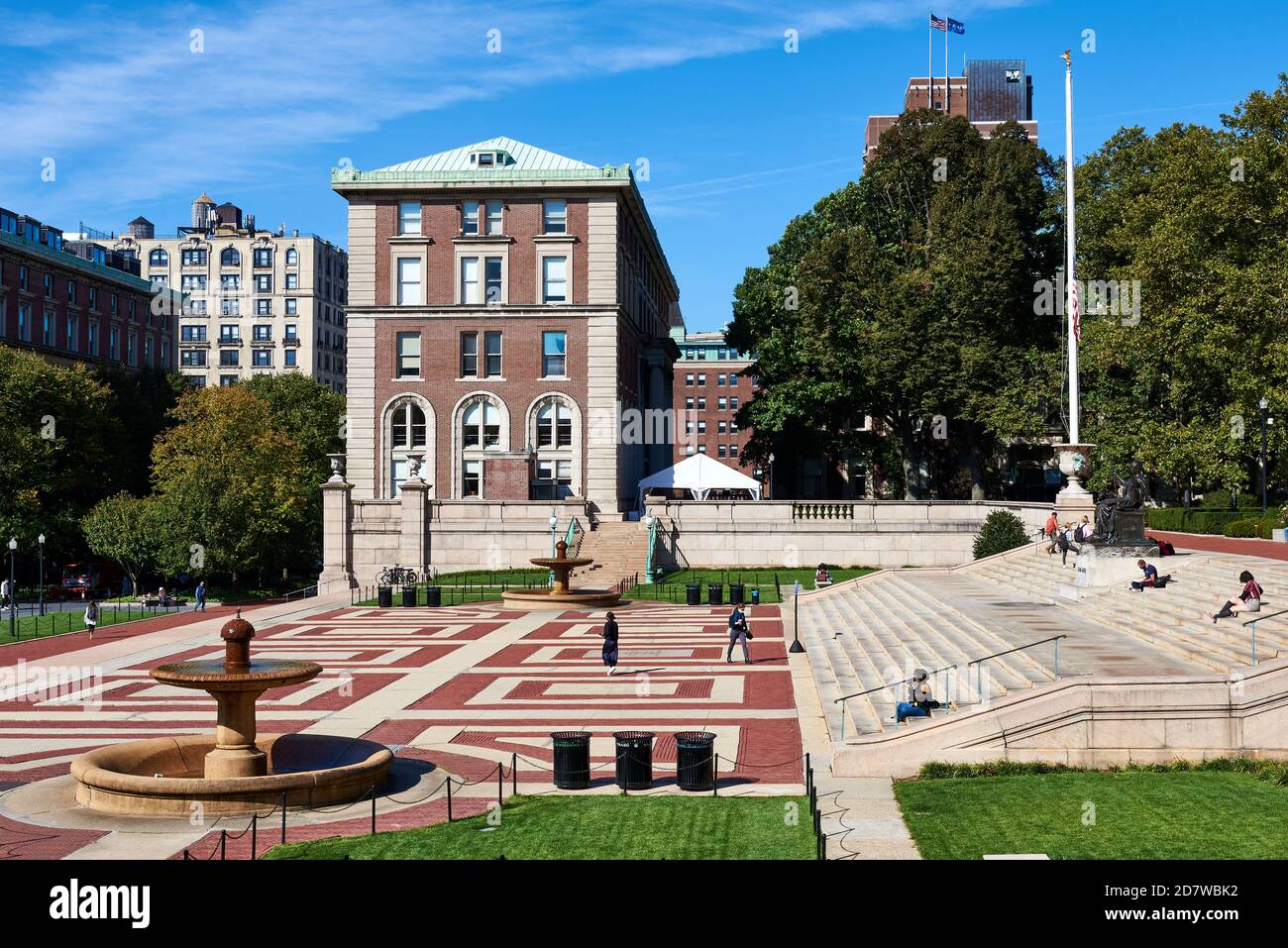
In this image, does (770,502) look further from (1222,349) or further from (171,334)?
(171,334)

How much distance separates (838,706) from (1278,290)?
28.6 metres

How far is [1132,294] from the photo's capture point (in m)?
50.1

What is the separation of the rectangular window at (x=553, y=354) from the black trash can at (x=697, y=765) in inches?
1904

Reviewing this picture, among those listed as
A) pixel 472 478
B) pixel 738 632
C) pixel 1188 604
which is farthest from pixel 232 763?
pixel 472 478

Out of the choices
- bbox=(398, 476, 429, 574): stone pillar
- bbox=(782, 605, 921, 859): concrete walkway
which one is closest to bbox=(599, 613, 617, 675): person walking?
bbox=(782, 605, 921, 859): concrete walkway

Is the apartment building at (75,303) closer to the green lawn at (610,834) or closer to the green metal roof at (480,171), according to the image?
the green metal roof at (480,171)

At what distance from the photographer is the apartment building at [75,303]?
85688 mm

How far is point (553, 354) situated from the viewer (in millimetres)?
65125

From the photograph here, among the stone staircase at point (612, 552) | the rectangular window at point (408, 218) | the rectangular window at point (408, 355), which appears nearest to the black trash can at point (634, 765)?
the stone staircase at point (612, 552)

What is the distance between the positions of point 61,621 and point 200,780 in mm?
32852

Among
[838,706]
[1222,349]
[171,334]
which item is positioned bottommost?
[838,706]
